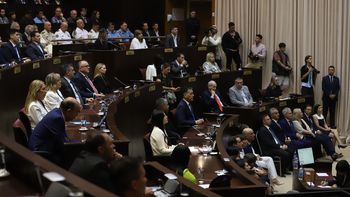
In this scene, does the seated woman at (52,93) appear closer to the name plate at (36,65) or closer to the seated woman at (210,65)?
the name plate at (36,65)

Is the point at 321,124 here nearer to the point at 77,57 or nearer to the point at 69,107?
the point at 77,57

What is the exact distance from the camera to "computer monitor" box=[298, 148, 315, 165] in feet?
40.8

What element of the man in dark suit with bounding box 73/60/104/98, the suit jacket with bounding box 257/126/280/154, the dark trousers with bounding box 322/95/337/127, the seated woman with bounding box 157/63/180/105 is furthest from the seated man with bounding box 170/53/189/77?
the dark trousers with bounding box 322/95/337/127

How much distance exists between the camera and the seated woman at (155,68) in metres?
13.3

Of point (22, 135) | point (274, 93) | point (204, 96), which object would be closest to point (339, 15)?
point (274, 93)

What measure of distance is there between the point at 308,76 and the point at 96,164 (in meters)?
12.0

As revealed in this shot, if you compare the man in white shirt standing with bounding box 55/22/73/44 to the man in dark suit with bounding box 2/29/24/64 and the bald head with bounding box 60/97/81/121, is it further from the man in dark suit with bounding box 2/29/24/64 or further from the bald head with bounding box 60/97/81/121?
the bald head with bounding box 60/97/81/121

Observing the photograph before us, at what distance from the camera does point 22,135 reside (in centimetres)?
657

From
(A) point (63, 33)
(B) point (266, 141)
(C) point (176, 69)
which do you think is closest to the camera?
(B) point (266, 141)

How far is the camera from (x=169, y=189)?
5.13 m

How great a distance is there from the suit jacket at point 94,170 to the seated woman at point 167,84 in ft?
26.0

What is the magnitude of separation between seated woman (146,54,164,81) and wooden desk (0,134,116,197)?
29.5ft

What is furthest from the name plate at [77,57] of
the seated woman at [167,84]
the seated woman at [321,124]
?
the seated woman at [321,124]

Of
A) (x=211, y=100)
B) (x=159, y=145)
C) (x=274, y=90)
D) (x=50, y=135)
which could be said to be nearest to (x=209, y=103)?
(x=211, y=100)
